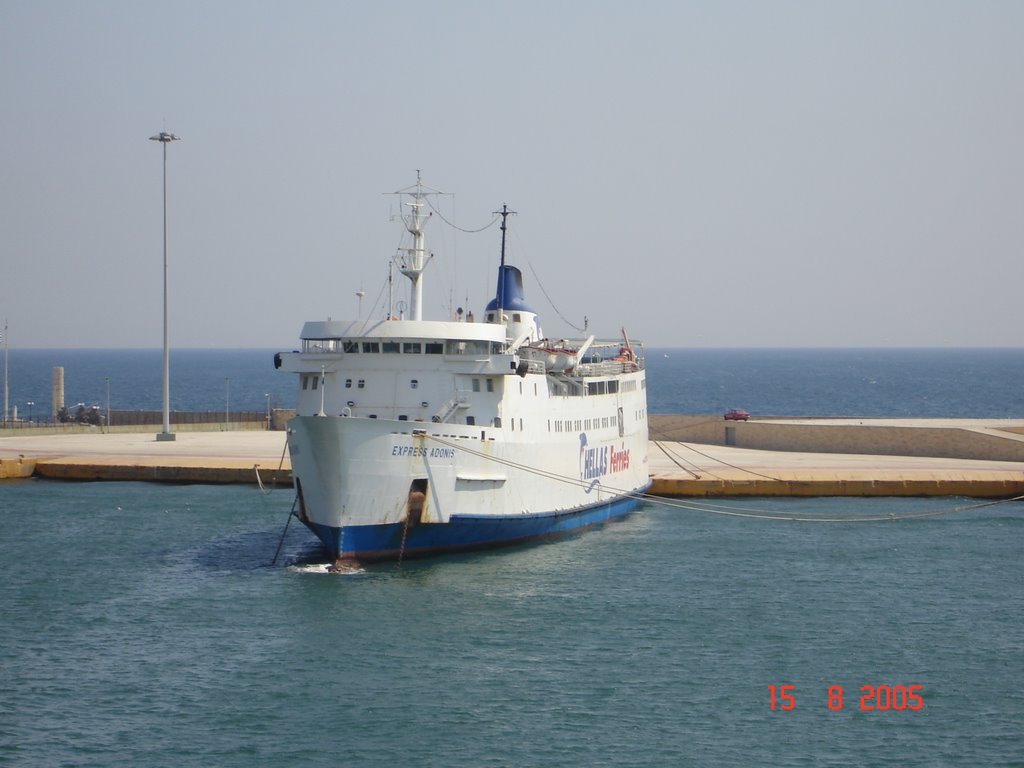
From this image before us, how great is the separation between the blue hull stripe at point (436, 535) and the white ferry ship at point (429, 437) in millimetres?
42

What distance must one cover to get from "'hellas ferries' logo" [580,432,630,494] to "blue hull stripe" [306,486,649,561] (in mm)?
3140

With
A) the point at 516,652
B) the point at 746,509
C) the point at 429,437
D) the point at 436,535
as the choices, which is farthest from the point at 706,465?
the point at 516,652

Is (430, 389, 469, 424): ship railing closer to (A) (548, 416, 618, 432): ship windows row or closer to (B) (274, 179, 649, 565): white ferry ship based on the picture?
(B) (274, 179, 649, 565): white ferry ship

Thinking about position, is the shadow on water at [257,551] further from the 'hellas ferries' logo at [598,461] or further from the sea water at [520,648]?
the 'hellas ferries' logo at [598,461]

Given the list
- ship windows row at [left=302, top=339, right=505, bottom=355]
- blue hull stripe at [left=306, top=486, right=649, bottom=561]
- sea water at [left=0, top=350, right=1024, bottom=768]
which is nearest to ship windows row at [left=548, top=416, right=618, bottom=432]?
blue hull stripe at [left=306, top=486, right=649, bottom=561]

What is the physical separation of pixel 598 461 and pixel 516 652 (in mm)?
17502

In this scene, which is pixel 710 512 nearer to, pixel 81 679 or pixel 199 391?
pixel 81 679

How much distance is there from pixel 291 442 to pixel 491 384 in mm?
6060

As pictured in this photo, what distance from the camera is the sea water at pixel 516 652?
21.4 meters

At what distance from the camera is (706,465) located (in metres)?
54.8

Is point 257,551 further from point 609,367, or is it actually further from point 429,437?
point 609,367
